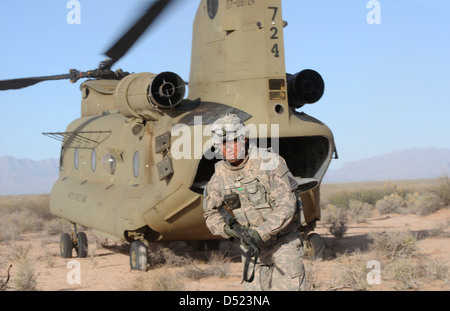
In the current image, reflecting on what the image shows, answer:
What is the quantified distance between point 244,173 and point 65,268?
7790mm

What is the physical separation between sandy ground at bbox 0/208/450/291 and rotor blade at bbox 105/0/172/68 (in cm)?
344

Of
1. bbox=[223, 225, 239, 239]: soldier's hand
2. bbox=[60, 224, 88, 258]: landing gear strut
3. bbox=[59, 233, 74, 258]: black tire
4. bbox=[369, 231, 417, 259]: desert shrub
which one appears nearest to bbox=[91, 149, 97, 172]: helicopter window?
bbox=[60, 224, 88, 258]: landing gear strut

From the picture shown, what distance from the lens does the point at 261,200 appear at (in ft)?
17.7

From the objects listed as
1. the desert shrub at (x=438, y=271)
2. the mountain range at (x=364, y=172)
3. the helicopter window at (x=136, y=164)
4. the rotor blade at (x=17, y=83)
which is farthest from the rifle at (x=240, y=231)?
the mountain range at (x=364, y=172)

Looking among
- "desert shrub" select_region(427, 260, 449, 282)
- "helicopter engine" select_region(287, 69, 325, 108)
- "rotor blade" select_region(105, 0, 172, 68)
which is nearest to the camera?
"rotor blade" select_region(105, 0, 172, 68)

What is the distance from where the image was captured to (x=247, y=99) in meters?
9.77

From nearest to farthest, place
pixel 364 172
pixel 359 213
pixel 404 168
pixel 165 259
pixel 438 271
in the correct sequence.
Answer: pixel 438 271 → pixel 165 259 → pixel 359 213 → pixel 404 168 → pixel 364 172

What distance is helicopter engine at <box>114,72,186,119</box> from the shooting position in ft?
33.4

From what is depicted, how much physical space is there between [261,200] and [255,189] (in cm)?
11

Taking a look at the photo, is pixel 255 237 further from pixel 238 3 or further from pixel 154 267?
pixel 154 267

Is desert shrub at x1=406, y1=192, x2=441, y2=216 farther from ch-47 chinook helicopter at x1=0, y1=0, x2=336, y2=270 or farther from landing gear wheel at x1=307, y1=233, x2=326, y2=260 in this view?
ch-47 chinook helicopter at x1=0, y1=0, x2=336, y2=270

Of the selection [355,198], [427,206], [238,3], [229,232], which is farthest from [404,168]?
[229,232]
